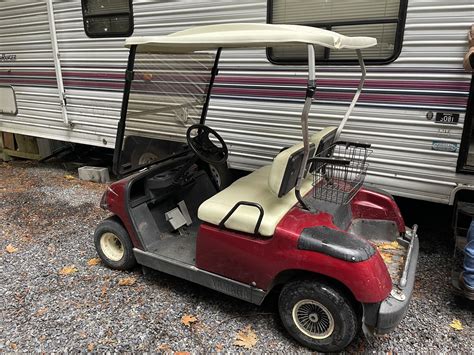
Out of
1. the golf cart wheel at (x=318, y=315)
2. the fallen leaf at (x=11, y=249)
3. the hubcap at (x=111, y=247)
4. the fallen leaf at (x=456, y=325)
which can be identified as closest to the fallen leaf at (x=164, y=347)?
the golf cart wheel at (x=318, y=315)

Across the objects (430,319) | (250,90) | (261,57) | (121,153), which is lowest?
(430,319)

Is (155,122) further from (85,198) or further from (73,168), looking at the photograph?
(73,168)

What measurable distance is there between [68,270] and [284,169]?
7.56 ft

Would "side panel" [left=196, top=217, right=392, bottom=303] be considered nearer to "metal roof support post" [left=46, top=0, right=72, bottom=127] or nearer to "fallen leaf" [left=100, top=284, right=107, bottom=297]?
"fallen leaf" [left=100, top=284, right=107, bottom=297]

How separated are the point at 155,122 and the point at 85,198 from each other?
8.33ft

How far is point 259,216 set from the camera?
247 centimetres

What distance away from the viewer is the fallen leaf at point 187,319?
282 centimetres

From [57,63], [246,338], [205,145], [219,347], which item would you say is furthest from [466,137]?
[57,63]

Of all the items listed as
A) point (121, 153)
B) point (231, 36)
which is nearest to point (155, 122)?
point (121, 153)

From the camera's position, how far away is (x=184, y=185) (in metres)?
3.58

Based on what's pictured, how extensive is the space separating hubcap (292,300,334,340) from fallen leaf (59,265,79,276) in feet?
6.94

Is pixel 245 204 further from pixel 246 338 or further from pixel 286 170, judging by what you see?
pixel 246 338

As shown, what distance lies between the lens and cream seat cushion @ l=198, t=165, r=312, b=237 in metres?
2.50

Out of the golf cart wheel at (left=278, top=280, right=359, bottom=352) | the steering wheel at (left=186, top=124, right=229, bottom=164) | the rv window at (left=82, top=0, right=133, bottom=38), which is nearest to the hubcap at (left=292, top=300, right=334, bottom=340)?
the golf cart wheel at (left=278, top=280, right=359, bottom=352)
